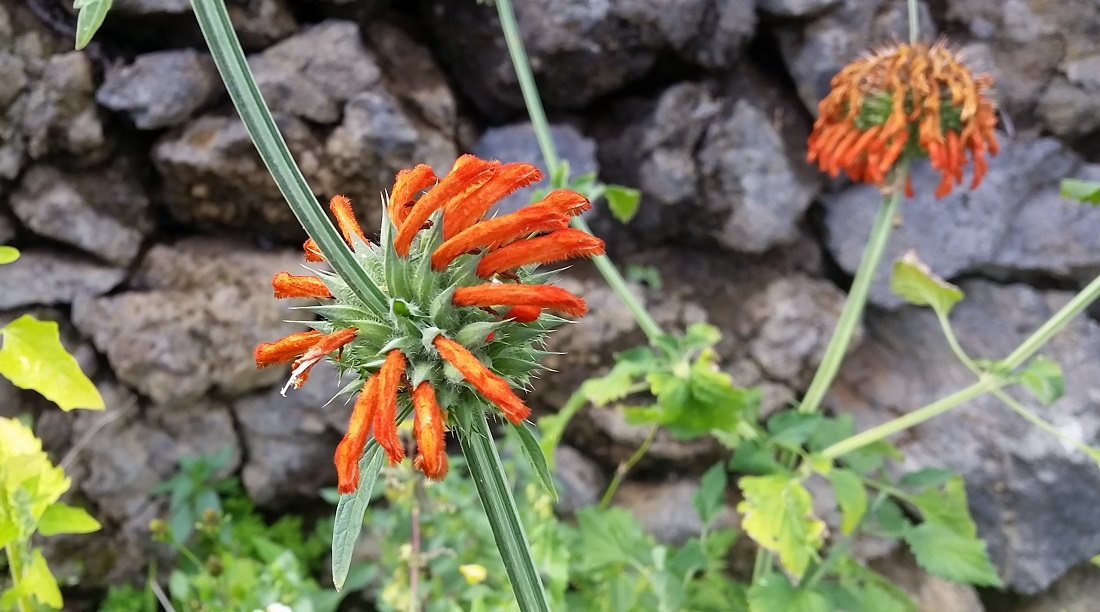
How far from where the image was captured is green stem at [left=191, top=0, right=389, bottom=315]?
0.40 metres

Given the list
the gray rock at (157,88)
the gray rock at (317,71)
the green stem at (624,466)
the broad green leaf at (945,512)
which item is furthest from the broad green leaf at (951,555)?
the gray rock at (157,88)

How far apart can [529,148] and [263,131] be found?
4.77 feet

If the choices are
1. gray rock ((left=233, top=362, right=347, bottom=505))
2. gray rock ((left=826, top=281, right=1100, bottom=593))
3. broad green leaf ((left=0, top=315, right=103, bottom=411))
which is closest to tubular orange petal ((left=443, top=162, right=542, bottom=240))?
broad green leaf ((left=0, top=315, right=103, bottom=411))

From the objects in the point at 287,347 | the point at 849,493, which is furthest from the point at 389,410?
the point at 849,493

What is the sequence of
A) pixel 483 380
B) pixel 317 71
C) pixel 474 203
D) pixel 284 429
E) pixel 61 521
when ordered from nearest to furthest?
1. pixel 483 380
2. pixel 474 203
3. pixel 61 521
4. pixel 317 71
5. pixel 284 429

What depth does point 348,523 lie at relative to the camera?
0.48 m

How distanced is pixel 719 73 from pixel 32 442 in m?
1.76

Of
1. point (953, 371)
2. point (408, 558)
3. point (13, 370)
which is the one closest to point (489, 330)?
point (13, 370)

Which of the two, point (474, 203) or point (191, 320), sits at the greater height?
point (474, 203)

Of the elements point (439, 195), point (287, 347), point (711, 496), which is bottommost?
point (711, 496)

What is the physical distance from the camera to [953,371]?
1879 millimetres

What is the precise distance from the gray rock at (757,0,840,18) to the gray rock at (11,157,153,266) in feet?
5.66

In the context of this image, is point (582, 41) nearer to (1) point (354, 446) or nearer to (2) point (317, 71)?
(2) point (317, 71)

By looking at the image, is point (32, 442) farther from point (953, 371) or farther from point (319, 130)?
point (953, 371)
